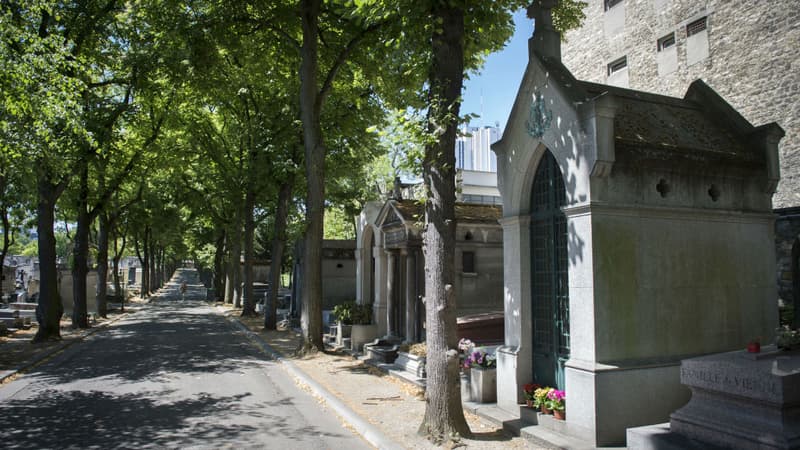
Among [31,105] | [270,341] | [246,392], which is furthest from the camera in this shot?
[270,341]

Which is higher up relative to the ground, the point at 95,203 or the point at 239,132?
→ the point at 239,132

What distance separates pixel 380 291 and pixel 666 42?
15.9 meters

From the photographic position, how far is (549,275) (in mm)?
7793

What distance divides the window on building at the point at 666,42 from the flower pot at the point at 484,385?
18.3 m

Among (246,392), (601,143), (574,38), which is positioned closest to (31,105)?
(246,392)

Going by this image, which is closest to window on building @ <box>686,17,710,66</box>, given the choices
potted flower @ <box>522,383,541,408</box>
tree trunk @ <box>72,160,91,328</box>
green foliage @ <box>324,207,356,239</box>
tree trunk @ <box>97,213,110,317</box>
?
potted flower @ <box>522,383,541,408</box>

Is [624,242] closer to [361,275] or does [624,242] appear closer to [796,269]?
[361,275]

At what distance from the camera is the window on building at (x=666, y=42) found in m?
21.2

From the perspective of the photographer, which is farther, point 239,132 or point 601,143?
point 239,132

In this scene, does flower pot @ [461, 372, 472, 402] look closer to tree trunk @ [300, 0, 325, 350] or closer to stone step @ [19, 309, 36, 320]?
tree trunk @ [300, 0, 325, 350]

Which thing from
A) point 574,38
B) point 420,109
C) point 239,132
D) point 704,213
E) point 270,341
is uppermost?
point 574,38

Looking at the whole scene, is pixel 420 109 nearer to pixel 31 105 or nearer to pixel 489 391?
pixel 489 391

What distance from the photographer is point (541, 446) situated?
6.62m

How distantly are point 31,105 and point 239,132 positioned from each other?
1358 centimetres
